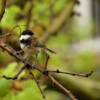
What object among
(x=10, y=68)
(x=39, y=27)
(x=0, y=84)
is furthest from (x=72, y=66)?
(x=0, y=84)

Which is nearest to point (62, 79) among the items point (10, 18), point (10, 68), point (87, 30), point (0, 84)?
point (10, 18)

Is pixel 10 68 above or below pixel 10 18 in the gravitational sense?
below

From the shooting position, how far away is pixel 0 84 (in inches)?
24.8

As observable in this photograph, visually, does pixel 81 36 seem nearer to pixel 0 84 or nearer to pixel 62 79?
pixel 62 79

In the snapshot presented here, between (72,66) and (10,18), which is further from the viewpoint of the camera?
(72,66)

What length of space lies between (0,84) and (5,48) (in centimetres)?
11

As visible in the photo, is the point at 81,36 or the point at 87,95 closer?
the point at 87,95

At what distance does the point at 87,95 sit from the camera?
1615 mm

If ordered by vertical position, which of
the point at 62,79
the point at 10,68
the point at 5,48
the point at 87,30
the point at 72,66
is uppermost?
the point at 5,48

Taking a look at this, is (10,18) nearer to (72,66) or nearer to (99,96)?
(99,96)

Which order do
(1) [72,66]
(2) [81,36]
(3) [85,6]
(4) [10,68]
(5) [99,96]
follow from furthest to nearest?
(3) [85,6], (2) [81,36], (1) [72,66], (5) [99,96], (4) [10,68]

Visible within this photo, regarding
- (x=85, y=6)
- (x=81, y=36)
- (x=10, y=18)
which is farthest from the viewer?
(x=85, y=6)

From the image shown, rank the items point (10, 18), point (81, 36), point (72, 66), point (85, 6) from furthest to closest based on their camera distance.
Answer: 1. point (85, 6)
2. point (81, 36)
3. point (72, 66)
4. point (10, 18)

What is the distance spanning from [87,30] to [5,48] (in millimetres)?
2320
